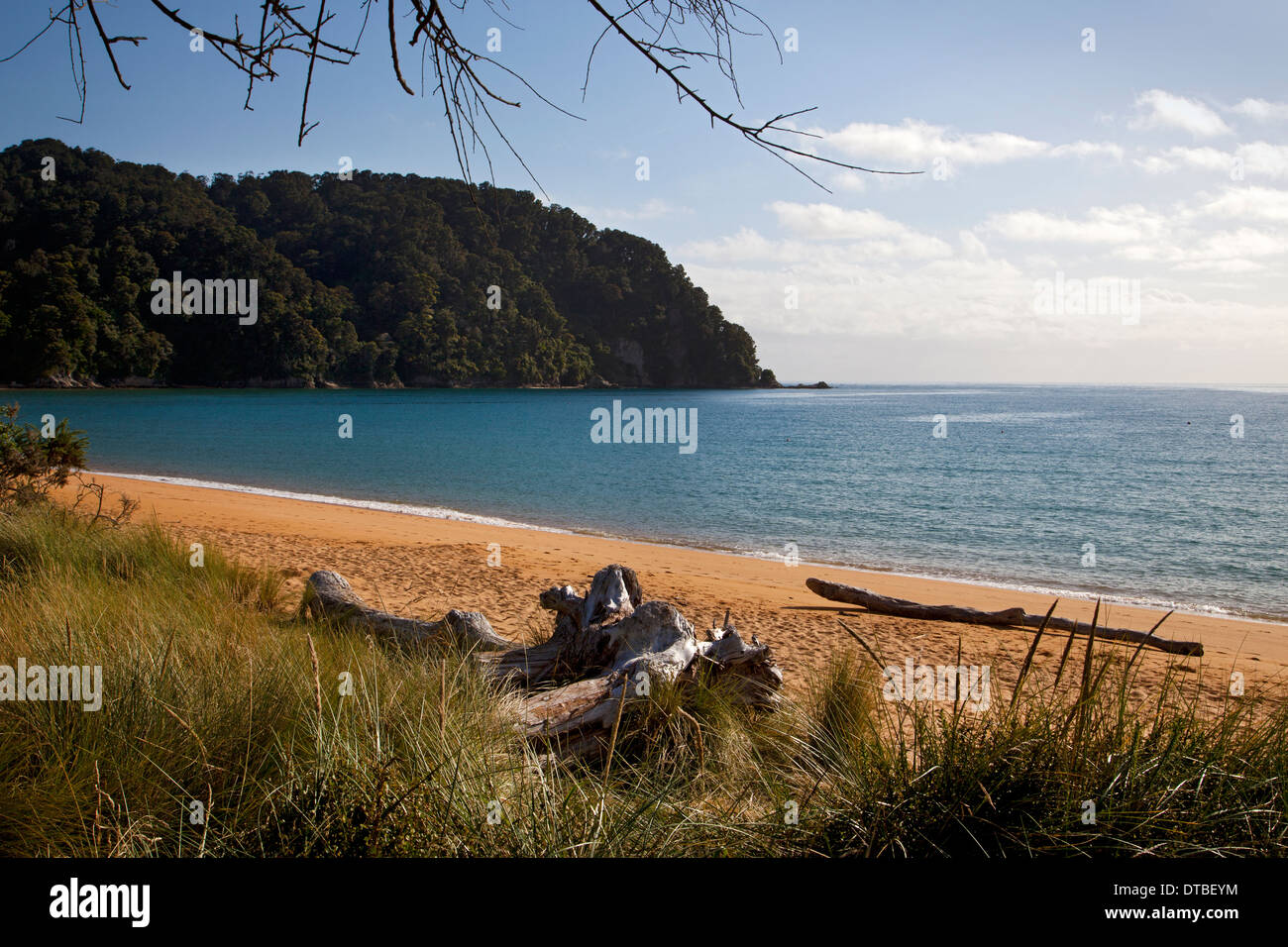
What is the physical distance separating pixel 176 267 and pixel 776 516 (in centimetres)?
8651

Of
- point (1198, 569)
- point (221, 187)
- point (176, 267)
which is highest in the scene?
point (221, 187)

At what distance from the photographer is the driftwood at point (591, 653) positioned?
3.89 metres

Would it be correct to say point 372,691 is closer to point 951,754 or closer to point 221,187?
point 951,754

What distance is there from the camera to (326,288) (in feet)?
342

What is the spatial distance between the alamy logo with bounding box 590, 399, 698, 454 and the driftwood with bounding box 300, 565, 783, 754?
141 feet

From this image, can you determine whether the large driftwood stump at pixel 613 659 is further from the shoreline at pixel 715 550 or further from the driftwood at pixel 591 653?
the shoreline at pixel 715 550

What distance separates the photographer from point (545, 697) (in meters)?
4.09

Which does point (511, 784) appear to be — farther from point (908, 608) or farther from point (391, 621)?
point (908, 608)

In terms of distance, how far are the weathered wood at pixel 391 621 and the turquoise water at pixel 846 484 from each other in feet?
38.3

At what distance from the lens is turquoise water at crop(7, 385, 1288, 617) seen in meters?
16.9

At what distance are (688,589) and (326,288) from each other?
10698 cm
